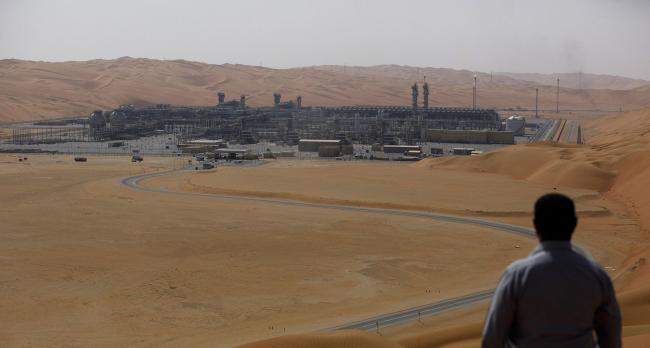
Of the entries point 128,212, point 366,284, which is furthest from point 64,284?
point 128,212

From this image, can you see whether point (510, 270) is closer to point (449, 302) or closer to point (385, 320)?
point (385, 320)

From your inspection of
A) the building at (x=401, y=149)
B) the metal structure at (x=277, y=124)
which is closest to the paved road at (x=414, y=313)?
the building at (x=401, y=149)

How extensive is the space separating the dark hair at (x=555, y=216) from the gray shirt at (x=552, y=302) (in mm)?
68

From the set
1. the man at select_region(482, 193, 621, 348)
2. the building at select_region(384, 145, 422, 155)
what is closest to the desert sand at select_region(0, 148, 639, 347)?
the man at select_region(482, 193, 621, 348)

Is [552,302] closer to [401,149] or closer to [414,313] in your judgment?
[414,313]

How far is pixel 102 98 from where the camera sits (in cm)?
19000

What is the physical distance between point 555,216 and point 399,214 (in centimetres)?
4213

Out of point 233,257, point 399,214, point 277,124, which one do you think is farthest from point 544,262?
point 277,124

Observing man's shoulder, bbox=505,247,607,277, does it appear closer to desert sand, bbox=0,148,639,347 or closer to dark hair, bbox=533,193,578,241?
dark hair, bbox=533,193,578,241

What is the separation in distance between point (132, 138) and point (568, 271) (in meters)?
115

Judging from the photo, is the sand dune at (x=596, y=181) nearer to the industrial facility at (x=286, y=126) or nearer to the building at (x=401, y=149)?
the building at (x=401, y=149)

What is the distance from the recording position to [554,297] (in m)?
4.97

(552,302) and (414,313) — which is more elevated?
(552,302)

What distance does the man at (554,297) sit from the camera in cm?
497
